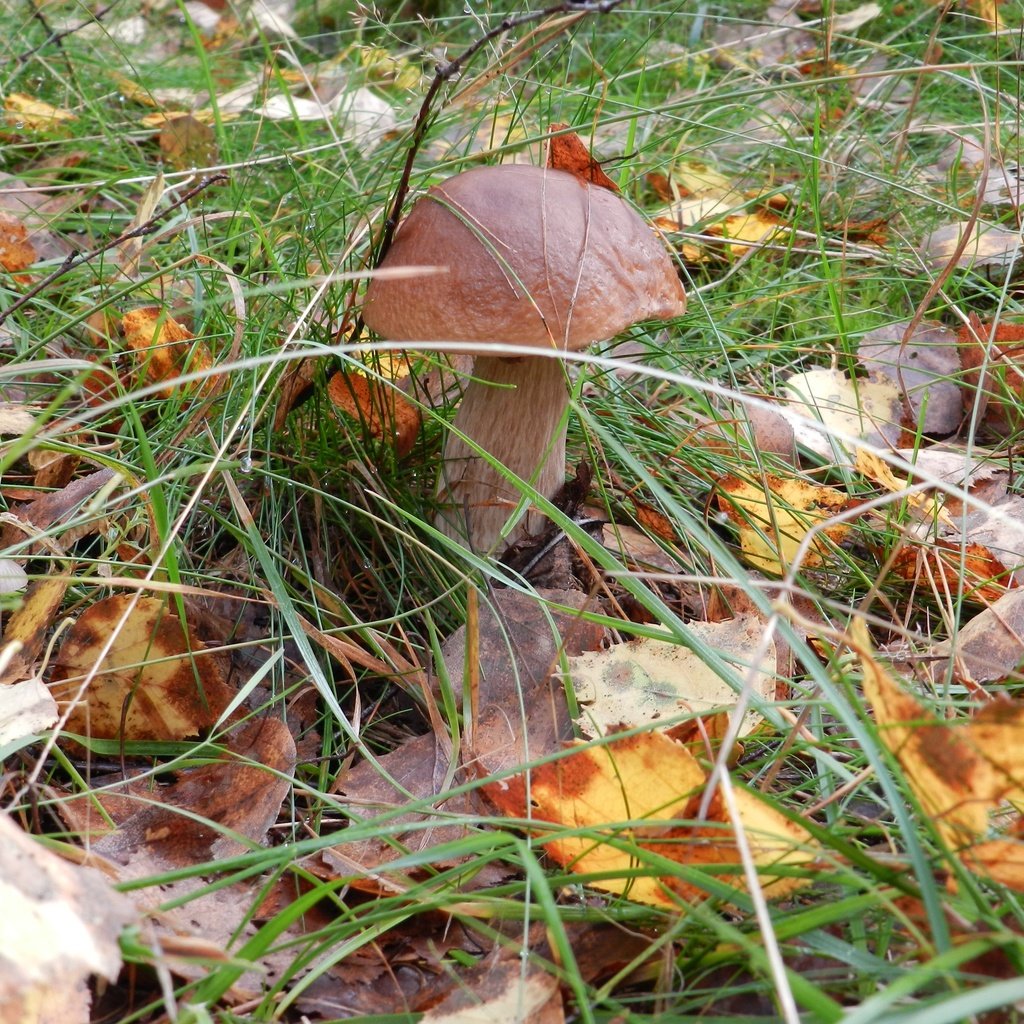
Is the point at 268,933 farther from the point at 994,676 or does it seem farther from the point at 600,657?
the point at 994,676

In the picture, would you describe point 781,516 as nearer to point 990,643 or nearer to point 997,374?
point 990,643

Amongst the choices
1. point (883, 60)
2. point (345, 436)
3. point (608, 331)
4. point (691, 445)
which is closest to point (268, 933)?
point (608, 331)

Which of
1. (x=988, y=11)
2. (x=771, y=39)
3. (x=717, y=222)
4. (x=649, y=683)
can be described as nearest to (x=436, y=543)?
(x=649, y=683)

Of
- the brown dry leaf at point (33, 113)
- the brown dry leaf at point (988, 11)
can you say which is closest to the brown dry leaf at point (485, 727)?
the brown dry leaf at point (988, 11)

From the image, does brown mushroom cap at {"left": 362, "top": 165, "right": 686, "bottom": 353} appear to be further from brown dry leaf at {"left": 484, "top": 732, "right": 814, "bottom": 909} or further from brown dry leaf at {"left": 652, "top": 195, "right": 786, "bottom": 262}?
brown dry leaf at {"left": 652, "top": 195, "right": 786, "bottom": 262}

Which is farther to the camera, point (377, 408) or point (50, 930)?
point (377, 408)

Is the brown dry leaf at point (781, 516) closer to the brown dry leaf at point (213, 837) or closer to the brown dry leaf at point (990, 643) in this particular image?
the brown dry leaf at point (990, 643)
